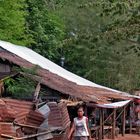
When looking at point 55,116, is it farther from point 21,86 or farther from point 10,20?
point 10,20

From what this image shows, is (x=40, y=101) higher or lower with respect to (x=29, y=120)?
higher

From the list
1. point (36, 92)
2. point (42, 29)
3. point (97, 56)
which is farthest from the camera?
point (97, 56)

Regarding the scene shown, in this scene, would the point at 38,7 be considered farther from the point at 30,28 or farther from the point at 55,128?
the point at 55,128

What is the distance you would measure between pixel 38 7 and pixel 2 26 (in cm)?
782

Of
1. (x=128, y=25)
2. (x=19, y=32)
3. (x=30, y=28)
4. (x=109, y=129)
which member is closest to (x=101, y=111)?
(x=109, y=129)

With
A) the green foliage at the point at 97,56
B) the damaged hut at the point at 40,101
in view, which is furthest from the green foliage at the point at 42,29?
the damaged hut at the point at 40,101

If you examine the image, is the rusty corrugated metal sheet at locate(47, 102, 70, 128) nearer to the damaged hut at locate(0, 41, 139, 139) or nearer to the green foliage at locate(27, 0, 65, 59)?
the damaged hut at locate(0, 41, 139, 139)

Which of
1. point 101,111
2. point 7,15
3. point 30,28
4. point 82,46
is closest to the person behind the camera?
point 101,111

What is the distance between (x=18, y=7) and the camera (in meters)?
29.1

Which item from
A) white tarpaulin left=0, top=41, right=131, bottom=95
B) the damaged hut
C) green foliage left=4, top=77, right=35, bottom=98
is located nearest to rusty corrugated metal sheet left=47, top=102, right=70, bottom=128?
the damaged hut

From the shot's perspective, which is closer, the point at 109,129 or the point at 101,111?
the point at 101,111

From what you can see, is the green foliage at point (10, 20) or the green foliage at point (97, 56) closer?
the green foliage at point (10, 20)

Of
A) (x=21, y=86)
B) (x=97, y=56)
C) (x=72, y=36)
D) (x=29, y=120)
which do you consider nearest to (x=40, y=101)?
(x=21, y=86)

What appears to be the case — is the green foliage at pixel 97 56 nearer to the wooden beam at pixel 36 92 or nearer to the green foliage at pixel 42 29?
the green foliage at pixel 42 29
